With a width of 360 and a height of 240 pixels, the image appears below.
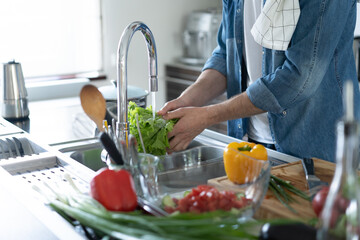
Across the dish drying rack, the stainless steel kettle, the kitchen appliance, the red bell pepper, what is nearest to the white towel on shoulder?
the dish drying rack

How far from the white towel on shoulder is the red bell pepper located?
0.86 metres

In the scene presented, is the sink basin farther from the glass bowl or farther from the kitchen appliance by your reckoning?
the kitchen appliance

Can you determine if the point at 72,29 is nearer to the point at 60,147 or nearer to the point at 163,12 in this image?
the point at 163,12

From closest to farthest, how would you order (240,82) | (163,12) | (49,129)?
(240,82), (49,129), (163,12)

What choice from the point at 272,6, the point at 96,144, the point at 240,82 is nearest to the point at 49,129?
the point at 96,144

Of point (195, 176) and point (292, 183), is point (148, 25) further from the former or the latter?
point (292, 183)

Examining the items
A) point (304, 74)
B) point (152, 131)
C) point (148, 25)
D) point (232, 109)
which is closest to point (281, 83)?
point (304, 74)

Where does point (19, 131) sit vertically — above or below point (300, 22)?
below

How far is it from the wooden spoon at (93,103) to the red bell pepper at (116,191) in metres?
0.65

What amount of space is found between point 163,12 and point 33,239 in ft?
11.5

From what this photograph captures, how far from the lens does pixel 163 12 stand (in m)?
4.39

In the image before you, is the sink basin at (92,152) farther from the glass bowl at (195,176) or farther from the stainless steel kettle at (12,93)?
the stainless steel kettle at (12,93)

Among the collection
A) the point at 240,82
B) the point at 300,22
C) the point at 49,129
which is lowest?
the point at 49,129

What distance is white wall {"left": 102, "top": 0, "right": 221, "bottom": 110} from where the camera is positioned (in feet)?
13.7
